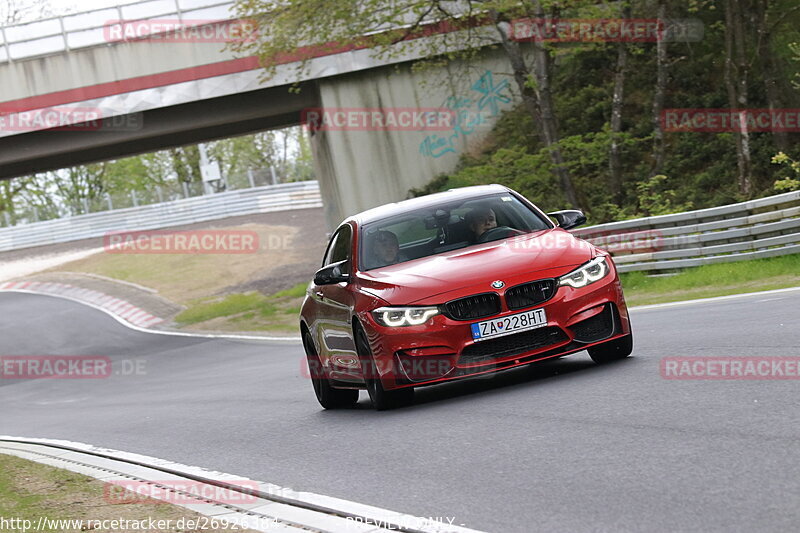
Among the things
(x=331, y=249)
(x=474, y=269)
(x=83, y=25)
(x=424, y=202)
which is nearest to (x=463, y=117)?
(x=83, y=25)

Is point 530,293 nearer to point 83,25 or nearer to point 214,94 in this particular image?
point 214,94

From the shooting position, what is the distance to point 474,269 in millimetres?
9484

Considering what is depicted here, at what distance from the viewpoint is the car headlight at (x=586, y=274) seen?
31.0 ft

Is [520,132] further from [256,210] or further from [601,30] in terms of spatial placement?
[256,210]

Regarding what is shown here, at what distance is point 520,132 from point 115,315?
14515 mm

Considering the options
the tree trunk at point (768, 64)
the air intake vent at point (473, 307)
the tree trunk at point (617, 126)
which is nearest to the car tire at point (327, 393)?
the air intake vent at point (473, 307)

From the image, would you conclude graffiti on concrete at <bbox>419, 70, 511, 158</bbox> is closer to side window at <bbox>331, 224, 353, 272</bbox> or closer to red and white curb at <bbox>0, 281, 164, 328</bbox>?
red and white curb at <bbox>0, 281, 164, 328</bbox>

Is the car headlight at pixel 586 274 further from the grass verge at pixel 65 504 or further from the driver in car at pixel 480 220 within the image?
the grass verge at pixel 65 504

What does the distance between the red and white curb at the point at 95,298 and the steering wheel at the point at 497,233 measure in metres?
27.4

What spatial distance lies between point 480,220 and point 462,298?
4.94 ft

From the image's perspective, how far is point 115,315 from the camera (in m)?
40.2

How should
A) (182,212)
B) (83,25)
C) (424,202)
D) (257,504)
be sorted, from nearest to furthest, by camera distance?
(257,504)
(424,202)
(83,25)
(182,212)

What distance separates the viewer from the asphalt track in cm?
551

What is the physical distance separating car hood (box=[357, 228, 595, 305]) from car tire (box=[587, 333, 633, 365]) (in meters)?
0.82
